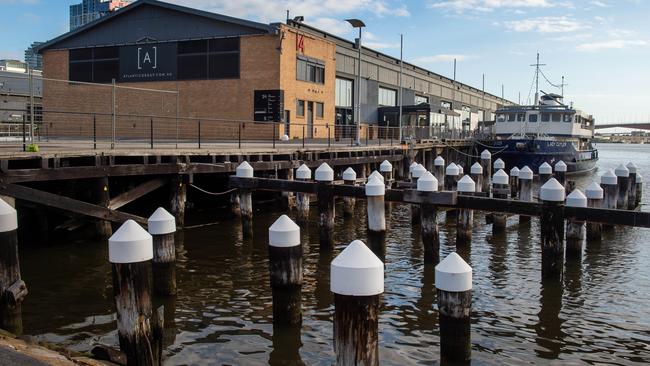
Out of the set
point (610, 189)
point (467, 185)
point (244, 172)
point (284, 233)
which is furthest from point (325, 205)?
point (610, 189)

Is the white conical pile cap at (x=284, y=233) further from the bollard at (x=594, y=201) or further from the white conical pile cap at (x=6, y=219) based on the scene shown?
the bollard at (x=594, y=201)

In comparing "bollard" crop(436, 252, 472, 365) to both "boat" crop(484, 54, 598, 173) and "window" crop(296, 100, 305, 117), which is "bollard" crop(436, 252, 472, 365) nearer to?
"window" crop(296, 100, 305, 117)

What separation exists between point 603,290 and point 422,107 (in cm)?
3918

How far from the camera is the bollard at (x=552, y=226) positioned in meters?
10.7

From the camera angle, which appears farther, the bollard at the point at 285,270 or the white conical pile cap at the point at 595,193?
the white conical pile cap at the point at 595,193

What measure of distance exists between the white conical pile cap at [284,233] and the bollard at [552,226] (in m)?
5.04

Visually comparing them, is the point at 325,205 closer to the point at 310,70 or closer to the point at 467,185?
the point at 467,185

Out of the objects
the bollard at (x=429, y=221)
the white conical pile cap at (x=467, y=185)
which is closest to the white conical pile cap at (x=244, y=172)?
the bollard at (x=429, y=221)

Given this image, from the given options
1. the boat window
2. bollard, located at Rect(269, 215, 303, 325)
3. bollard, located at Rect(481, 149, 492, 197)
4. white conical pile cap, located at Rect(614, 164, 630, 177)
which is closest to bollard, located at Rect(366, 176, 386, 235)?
bollard, located at Rect(269, 215, 303, 325)

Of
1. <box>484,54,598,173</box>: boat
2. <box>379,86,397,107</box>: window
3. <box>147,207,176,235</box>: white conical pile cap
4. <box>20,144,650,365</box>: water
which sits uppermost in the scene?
<box>379,86,397,107</box>: window

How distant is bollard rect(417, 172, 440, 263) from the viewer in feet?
40.9

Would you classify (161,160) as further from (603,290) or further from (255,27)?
(255,27)

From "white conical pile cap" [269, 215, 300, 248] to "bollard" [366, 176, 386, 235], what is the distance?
4.73m

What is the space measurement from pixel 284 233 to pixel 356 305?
300 cm
